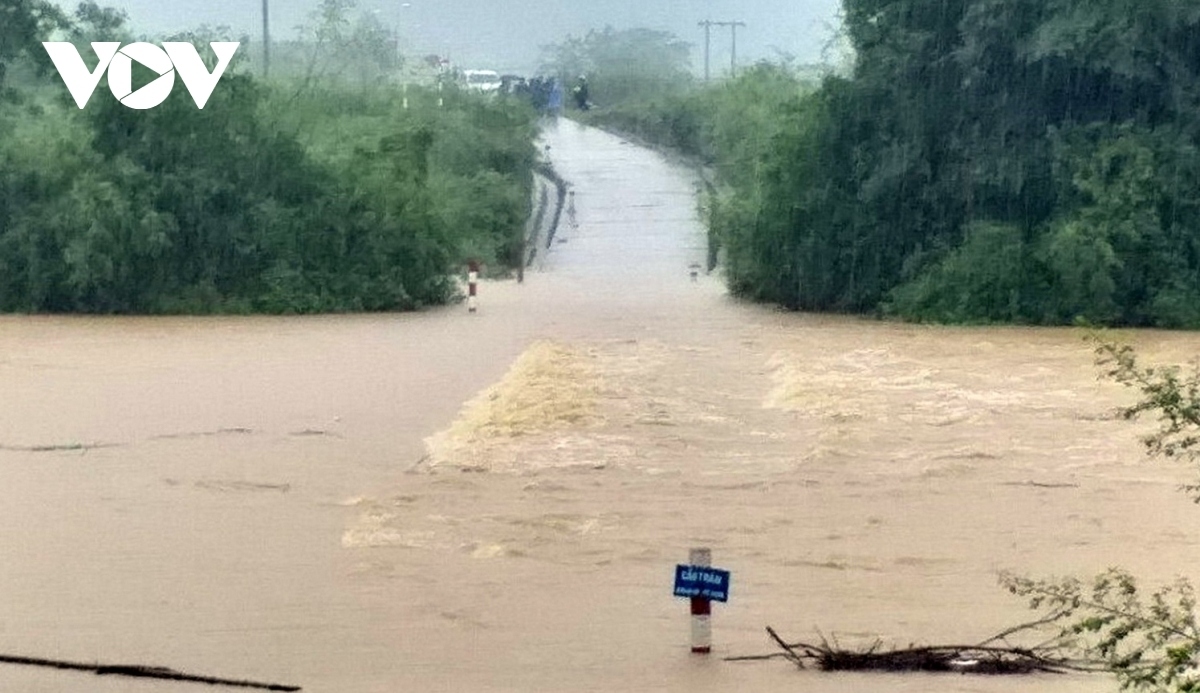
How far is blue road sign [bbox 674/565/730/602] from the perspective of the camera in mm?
8711

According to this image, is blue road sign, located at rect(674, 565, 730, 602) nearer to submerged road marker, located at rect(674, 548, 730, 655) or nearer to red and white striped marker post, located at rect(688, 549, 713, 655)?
submerged road marker, located at rect(674, 548, 730, 655)

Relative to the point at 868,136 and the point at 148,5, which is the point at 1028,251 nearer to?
the point at 868,136

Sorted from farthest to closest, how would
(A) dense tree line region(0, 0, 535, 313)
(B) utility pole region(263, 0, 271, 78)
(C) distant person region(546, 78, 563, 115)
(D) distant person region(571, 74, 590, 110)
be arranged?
(D) distant person region(571, 74, 590, 110) < (C) distant person region(546, 78, 563, 115) < (B) utility pole region(263, 0, 271, 78) < (A) dense tree line region(0, 0, 535, 313)

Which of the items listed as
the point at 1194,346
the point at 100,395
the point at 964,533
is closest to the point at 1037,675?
the point at 964,533

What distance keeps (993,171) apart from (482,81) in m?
36.6

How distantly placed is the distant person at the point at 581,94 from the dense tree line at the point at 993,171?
156 feet

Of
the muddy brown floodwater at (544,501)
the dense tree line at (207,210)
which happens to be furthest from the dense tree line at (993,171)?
the dense tree line at (207,210)

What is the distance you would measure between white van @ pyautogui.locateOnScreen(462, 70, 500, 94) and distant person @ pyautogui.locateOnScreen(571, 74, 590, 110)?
11927 millimetres

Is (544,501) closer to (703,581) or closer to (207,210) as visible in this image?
(703,581)

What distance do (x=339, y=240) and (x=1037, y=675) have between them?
2643 cm

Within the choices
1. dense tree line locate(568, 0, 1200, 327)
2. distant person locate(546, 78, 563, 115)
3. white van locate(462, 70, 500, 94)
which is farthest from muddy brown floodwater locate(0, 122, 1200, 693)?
distant person locate(546, 78, 563, 115)

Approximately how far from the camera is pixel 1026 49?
1215 inches

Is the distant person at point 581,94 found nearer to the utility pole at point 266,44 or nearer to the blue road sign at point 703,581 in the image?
the utility pole at point 266,44

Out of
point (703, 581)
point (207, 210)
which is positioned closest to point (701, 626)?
point (703, 581)
